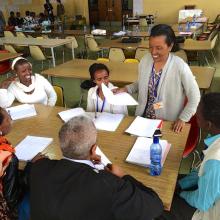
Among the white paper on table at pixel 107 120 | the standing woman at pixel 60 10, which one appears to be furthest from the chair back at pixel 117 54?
the standing woman at pixel 60 10

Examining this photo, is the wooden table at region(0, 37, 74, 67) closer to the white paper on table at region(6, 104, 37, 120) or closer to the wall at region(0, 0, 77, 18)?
the white paper on table at region(6, 104, 37, 120)

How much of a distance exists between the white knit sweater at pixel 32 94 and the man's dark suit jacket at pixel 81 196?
1797 mm

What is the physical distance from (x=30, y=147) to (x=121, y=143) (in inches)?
27.8

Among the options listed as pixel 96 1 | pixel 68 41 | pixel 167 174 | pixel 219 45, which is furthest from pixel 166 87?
pixel 96 1

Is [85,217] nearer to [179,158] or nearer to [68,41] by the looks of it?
[179,158]

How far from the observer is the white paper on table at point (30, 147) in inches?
79.9

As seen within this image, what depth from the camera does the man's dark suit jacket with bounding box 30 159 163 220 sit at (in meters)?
1.13

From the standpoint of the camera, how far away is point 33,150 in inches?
82.3

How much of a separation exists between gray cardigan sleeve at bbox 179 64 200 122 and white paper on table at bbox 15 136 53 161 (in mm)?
1144

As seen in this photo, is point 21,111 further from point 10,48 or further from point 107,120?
point 10,48

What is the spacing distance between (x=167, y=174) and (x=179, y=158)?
21cm


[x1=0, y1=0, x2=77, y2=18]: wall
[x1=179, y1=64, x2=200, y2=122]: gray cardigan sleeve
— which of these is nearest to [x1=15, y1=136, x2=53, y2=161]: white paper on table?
[x1=179, y1=64, x2=200, y2=122]: gray cardigan sleeve

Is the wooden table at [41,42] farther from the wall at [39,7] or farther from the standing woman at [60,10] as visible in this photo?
the wall at [39,7]

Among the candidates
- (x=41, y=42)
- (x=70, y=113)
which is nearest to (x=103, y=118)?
(x=70, y=113)
